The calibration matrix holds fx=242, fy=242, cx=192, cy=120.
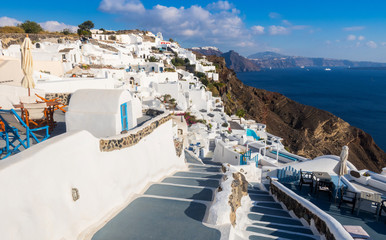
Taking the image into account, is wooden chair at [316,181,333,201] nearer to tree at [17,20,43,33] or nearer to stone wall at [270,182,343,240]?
stone wall at [270,182,343,240]

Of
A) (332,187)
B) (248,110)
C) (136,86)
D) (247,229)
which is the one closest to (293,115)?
(248,110)

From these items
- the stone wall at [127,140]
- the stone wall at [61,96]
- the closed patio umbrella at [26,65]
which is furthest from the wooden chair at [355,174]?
the stone wall at [61,96]

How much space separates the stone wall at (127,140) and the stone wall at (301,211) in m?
4.81

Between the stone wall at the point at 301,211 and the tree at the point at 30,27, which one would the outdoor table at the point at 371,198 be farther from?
the tree at the point at 30,27

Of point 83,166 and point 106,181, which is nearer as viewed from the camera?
point 83,166

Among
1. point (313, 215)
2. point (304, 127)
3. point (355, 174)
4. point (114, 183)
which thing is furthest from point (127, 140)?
point (304, 127)

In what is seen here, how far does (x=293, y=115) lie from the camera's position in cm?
6041

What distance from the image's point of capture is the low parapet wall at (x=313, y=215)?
197 inches

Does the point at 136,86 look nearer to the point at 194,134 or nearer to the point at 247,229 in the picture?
the point at 194,134

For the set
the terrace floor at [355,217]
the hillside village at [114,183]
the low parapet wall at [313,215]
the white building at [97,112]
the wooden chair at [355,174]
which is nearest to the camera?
the hillside village at [114,183]

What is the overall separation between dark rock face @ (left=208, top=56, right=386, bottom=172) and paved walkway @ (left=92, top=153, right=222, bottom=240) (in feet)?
133

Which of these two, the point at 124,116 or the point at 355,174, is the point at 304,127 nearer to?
the point at 355,174

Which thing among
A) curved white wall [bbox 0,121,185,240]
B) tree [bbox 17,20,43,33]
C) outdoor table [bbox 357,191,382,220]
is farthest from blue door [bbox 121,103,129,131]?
tree [bbox 17,20,43,33]

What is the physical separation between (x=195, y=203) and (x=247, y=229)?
133 centimetres
